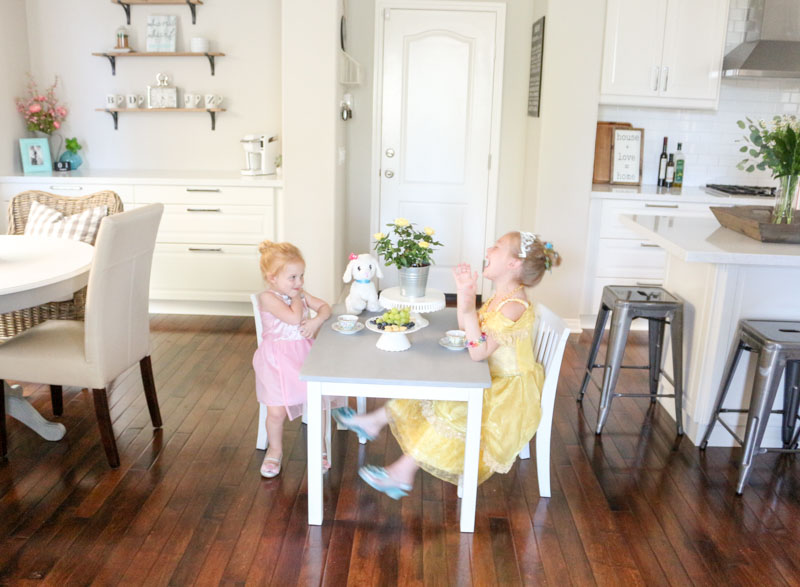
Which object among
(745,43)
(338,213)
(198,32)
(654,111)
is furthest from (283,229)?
(745,43)

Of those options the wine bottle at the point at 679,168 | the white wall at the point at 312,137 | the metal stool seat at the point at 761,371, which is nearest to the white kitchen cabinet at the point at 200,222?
the white wall at the point at 312,137

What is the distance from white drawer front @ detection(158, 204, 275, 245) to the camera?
486cm

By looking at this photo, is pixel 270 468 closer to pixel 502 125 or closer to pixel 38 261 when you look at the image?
pixel 38 261

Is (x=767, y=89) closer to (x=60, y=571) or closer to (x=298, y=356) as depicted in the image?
(x=298, y=356)

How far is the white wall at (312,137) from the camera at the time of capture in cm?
452

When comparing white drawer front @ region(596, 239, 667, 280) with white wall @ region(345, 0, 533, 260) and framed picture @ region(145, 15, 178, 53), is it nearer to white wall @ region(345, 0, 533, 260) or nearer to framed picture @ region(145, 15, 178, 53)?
white wall @ region(345, 0, 533, 260)

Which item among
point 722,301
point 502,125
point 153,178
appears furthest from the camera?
point 502,125

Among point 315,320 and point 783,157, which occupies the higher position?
point 783,157

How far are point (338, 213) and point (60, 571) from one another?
10.1ft

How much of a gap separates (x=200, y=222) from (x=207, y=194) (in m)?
0.19

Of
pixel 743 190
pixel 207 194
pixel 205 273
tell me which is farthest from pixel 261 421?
pixel 743 190

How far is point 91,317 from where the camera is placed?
2805 millimetres

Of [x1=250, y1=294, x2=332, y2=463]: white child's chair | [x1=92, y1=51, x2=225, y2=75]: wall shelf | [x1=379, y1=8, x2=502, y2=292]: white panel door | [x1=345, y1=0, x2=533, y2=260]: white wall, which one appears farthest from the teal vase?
[x1=250, y1=294, x2=332, y2=463]: white child's chair

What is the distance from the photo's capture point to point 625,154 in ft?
17.3
